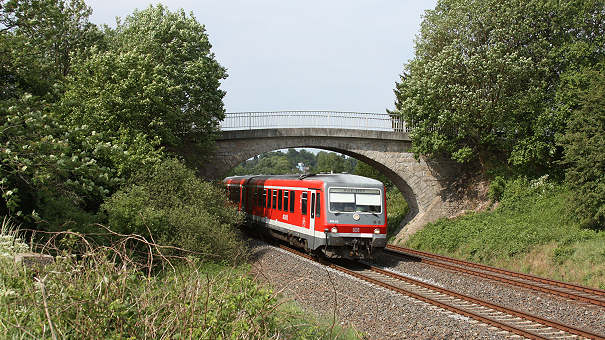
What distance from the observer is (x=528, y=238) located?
17.2m

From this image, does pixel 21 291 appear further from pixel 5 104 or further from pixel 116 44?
pixel 116 44

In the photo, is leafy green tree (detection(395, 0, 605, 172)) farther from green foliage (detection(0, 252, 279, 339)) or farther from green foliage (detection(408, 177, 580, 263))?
green foliage (detection(0, 252, 279, 339))

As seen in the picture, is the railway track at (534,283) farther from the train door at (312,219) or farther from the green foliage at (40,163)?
the green foliage at (40,163)

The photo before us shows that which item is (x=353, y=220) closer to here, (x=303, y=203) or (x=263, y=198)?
(x=303, y=203)

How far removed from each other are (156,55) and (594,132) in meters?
17.5

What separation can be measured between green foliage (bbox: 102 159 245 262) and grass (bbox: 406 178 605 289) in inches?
342

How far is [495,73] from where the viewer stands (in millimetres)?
21594

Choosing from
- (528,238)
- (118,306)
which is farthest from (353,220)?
(118,306)

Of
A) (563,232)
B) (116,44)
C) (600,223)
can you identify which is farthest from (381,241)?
(116,44)

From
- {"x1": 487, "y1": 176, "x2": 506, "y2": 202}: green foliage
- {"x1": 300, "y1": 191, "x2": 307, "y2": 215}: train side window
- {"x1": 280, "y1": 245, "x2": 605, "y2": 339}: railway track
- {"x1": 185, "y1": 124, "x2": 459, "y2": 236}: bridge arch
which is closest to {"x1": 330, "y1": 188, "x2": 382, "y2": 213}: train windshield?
{"x1": 300, "y1": 191, "x2": 307, "y2": 215}: train side window

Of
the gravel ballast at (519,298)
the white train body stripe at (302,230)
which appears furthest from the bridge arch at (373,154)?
the gravel ballast at (519,298)

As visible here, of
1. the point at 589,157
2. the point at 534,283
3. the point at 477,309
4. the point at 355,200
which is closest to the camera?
the point at 477,309

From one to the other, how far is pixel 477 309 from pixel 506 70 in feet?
44.4

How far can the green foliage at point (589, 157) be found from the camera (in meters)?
16.4
